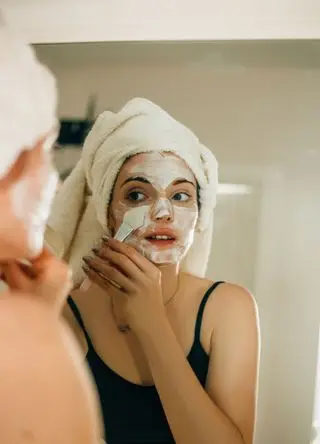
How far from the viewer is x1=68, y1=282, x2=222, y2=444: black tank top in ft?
2.53

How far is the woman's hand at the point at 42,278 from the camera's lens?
0.73 m

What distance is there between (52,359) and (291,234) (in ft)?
1.18

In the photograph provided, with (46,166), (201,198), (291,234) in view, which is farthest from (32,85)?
(291,234)

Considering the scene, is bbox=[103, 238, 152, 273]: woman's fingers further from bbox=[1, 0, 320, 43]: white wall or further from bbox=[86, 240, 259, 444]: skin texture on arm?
bbox=[1, 0, 320, 43]: white wall

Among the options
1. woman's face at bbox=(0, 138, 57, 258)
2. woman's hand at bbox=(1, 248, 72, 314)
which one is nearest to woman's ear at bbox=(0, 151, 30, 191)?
woman's face at bbox=(0, 138, 57, 258)

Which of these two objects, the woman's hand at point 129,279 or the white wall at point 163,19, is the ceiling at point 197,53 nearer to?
the white wall at point 163,19

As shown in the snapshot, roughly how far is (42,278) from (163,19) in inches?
15.8

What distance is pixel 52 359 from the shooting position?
66 cm

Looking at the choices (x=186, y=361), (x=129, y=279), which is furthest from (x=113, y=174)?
(x=186, y=361)

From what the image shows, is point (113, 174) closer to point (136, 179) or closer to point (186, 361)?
point (136, 179)

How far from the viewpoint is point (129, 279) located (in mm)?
806

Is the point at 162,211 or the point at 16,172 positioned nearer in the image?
the point at 16,172

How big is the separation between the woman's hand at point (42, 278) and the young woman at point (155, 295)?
0.03m

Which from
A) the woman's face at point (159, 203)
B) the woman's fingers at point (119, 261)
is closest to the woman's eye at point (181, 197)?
the woman's face at point (159, 203)
